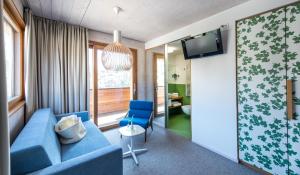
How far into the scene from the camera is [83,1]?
2.19m

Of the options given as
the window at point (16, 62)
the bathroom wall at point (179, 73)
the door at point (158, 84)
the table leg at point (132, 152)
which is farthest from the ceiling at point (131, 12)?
the table leg at point (132, 152)

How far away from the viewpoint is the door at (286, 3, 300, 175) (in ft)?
5.66

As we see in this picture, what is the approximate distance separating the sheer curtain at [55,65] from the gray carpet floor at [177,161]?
1.36 m

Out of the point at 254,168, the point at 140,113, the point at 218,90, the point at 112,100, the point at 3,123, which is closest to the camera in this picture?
the point at 3,123

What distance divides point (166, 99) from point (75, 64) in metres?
2.31

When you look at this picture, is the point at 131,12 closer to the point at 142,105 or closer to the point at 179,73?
the point at 179,73

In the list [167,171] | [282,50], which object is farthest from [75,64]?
[282,50]

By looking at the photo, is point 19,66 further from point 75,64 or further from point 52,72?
point 75,64

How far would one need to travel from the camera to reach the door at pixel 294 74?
1.73m

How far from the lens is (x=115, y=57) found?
87.4 inches

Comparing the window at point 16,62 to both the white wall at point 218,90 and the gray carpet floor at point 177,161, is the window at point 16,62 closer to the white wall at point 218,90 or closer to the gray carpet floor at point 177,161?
the gray carpet floor at point 177,161

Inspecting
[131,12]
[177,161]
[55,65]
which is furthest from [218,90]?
[55,65]

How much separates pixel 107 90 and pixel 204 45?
261 centimetres

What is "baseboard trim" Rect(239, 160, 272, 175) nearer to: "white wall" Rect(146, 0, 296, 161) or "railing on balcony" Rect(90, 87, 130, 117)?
"white wall" Rect(146, 0, 296, 161)
